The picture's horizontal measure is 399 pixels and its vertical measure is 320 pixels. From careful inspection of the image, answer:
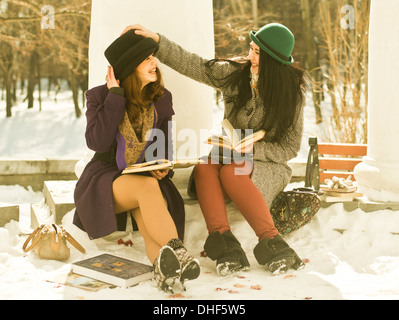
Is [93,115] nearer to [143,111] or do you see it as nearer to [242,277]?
[143,111]

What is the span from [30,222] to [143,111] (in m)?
2.13

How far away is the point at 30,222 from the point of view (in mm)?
5082

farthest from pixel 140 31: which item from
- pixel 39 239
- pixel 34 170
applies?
pixel 34 170

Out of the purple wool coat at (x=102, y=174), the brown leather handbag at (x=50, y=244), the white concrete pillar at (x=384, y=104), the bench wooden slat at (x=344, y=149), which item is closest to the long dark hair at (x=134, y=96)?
the purple wool coat at (x=102, y=174)

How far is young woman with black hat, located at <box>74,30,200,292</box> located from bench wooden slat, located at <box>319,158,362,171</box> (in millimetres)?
2257

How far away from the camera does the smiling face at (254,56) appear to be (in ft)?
12.4

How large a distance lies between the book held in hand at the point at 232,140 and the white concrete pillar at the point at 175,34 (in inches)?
27.8

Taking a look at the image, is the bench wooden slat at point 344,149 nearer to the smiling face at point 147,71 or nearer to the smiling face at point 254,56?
the smiling face at point 254,56

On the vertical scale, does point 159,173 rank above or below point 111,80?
below

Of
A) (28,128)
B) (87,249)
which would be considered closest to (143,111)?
(87,249)

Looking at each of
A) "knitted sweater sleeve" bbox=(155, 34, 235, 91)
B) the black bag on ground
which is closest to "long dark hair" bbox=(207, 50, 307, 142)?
"knitted sweater sleeve" bbox=(155, 34, 235, 91)

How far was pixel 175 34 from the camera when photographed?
4301 millimetres

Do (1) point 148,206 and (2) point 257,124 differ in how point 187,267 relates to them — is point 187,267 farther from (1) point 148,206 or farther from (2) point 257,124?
(2) point 257,124

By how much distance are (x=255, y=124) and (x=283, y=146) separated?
255 mm
